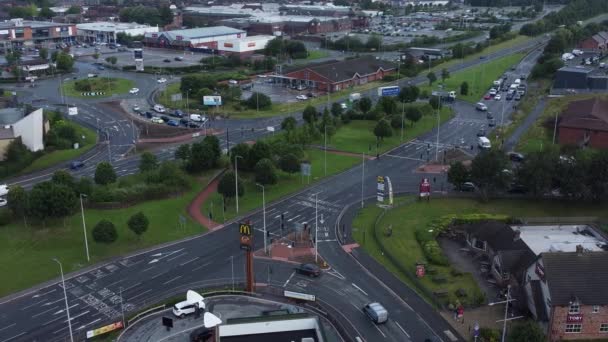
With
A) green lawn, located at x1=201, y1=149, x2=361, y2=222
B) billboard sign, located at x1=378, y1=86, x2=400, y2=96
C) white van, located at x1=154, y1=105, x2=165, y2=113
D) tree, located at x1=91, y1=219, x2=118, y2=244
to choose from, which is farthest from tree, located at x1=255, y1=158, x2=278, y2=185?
billboard sign, located at x1=378, y1=86, x2=400, y2=96

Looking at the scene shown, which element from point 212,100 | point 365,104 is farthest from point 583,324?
point 212,100

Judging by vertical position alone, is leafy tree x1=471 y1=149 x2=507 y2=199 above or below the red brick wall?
above

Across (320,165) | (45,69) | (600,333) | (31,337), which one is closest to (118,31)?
(45,69)

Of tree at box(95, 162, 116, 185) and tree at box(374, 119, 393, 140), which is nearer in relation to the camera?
tree at box(95, 162, 116, 185)

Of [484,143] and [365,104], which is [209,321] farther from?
[365,104]

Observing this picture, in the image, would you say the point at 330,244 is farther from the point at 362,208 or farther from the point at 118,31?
the point at 118,31

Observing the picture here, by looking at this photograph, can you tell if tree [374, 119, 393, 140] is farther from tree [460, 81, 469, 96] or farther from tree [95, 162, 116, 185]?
tree [460, 81, 469, 96]
